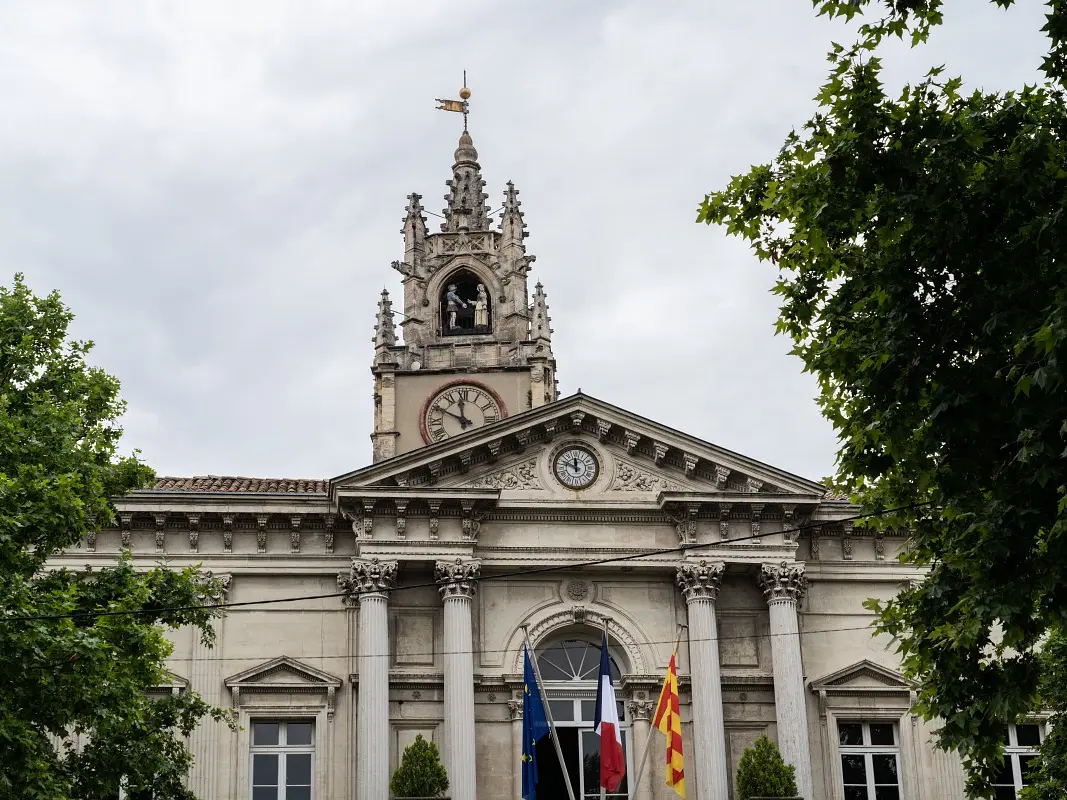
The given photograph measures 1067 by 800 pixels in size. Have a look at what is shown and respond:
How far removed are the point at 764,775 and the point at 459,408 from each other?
84.7 feet

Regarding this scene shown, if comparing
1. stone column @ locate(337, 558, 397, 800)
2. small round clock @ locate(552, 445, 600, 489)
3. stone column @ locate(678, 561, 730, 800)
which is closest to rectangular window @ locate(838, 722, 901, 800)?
stone column @ locate(678, 561, 730, 800)

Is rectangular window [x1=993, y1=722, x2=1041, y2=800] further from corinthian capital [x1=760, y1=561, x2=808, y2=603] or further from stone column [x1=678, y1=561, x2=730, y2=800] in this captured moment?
stone column [x1=678, y1=561, x2=730, y2=800]

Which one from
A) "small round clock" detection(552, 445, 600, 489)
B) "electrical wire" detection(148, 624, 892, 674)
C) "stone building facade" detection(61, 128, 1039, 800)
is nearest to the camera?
"electrical wire" detection(148, 624, 892, 674)

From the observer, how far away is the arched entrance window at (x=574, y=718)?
3194cm

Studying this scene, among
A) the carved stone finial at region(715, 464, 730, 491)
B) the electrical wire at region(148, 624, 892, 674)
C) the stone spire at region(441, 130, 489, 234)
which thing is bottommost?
the electrical wire at region(148, 624, 892, 674)

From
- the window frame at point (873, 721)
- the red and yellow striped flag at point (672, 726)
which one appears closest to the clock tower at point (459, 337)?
the window frame at point (873, 721)

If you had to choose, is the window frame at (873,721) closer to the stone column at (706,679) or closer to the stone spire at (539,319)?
the stone column at (706,679)

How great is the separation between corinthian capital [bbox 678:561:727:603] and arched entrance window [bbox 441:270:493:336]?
24.2 meters

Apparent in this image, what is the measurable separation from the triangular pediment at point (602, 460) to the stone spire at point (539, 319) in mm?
22005

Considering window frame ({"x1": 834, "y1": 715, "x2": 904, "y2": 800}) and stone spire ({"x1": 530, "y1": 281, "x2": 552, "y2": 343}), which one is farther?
stone spire ({"x1": 530, "y1": 281, "x2": 552, "y2": 343})

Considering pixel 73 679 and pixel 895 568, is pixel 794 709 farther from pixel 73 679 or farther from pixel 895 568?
pixel 73 679

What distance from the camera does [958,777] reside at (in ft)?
106

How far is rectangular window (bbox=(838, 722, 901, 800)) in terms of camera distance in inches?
1270

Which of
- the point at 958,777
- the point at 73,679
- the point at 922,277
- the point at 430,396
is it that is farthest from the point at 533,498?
the point at 430,396
